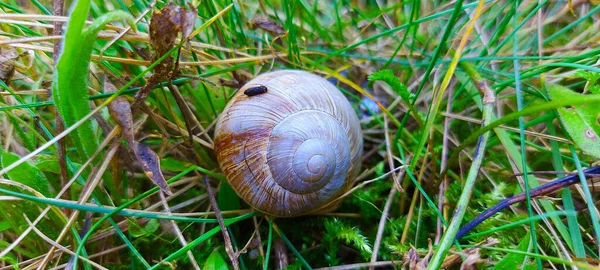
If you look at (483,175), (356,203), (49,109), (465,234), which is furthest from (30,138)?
(483,175)

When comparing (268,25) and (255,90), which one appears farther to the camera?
(268,25)

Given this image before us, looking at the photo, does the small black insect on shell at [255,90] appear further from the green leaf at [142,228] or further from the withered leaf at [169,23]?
the green leaf at [142,228]

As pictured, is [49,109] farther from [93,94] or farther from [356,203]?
[356,203]

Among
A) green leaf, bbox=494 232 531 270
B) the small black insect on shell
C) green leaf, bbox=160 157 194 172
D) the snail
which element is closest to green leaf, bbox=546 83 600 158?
green leaf, bbox=494 232 531 270

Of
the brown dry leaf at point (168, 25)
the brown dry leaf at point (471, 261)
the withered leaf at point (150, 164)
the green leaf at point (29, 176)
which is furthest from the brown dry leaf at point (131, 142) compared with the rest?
the brown dry leaf at point (471, 261)

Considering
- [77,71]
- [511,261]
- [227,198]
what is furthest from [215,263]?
[511,261]

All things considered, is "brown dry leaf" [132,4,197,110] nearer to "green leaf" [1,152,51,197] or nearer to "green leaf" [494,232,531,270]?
"green leaf" [1,152,51,197]

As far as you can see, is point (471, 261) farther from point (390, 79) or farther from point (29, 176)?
point (29, 176)

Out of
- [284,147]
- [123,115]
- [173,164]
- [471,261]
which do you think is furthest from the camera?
[173,164]
